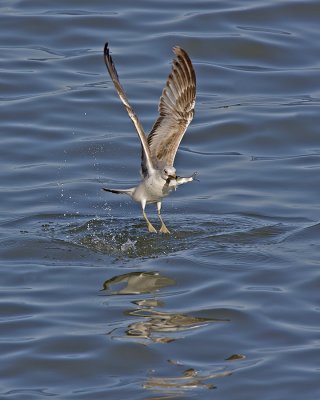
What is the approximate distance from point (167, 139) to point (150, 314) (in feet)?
8.69

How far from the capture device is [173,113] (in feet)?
38.9

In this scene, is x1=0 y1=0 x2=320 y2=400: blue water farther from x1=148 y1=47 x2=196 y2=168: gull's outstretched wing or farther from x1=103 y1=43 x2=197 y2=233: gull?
x1=148 y1=47 x2=196 y2=168: gull's outstretched wing

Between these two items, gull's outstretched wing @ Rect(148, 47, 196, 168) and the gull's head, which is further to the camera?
gull's outstretched wing @ Rect(148, 47, 196, 168)

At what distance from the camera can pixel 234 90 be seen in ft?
51.3

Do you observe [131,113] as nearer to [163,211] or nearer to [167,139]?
[167,139]

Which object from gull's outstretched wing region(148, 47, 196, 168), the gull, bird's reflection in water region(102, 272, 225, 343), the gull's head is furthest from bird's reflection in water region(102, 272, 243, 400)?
gull's outstretched wing region(148, 47, 196, 168)

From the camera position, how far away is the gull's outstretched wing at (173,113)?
11586 mm

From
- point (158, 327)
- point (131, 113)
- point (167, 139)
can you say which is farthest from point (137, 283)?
point (167, 139)

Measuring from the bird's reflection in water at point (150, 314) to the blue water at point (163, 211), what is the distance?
0.7 inches

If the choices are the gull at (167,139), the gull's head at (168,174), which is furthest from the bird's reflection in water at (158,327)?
the gull at (167,139)

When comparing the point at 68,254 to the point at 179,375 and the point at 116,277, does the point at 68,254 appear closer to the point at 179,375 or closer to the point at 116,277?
the point at 116,277

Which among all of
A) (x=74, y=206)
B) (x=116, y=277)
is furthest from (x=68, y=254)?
(x=74, y=206)

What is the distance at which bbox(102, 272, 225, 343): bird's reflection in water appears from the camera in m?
9.14

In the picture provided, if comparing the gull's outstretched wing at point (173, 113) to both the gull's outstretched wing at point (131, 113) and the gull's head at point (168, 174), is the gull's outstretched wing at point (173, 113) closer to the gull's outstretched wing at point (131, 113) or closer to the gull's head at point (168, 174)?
the gull's outstretched wing at point (131, 113)
